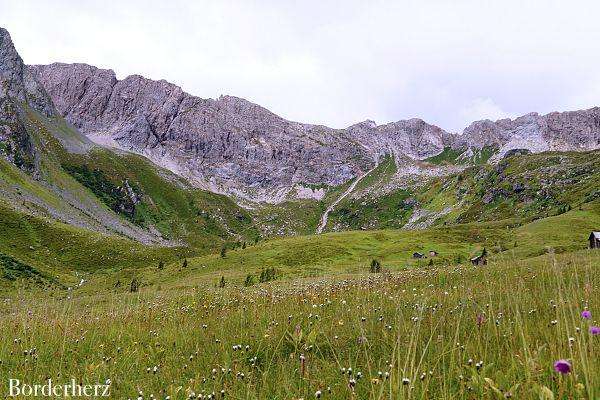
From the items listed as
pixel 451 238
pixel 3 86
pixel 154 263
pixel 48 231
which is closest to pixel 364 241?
pixel 451 238

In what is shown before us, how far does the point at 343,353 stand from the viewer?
6129 mm

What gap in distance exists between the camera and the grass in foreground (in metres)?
3.85

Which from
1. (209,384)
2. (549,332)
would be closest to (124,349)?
(209,384)

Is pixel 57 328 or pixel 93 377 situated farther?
pixel 57 328

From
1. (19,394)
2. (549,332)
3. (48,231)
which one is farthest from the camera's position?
(48,231)

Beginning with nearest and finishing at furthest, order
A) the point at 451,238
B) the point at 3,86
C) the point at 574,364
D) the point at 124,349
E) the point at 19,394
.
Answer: the point at 574,364 → the point at 19,394 → the point at 124,349 → the point at 451,238 → the point at 3,86

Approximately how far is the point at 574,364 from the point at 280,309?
7.02 m

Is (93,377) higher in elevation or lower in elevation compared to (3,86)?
lower

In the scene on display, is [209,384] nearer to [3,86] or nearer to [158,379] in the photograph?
[158,379]

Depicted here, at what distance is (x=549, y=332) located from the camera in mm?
5449

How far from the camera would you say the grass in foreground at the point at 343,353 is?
3.85 metres

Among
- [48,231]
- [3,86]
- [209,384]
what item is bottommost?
[209,384]

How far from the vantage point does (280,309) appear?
10156 millimetres

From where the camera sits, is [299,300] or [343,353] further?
[299,300]
